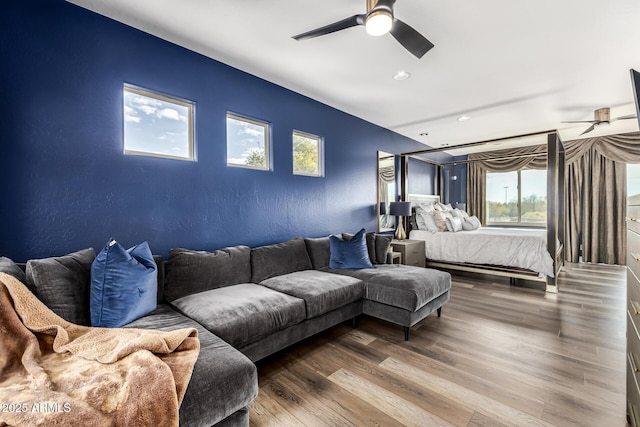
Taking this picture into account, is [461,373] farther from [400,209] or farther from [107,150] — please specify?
[107,150]

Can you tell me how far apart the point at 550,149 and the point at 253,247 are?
411 centimetres

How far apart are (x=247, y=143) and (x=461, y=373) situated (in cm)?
286

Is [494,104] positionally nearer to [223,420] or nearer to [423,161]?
[423,161]

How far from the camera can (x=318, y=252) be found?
3285mm

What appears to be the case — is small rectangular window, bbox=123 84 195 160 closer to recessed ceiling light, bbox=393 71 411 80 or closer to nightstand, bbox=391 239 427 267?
recessed ceiling light, bbox=393 71 411 80

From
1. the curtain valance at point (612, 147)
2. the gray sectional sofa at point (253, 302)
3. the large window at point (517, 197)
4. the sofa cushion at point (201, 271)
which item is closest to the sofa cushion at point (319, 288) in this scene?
the gray sectional sofa at point (253, 302)

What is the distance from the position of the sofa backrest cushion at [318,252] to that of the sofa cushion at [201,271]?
34.1 inches

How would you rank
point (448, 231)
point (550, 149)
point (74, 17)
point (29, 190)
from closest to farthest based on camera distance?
1. point (29, 190)
2. point (74, 17)
3. point (550, 149)
4. point (448, 231)

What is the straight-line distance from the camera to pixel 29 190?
1838 millimetres

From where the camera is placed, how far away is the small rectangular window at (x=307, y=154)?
11.8 ft

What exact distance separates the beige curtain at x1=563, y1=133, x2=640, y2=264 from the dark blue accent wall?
6.25 m

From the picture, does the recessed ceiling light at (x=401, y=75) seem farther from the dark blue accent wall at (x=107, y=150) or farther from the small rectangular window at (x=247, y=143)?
the small rectangular window at (x=247, y=143)

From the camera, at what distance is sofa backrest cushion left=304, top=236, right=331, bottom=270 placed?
10.6ft

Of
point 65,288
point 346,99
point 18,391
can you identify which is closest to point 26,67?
point 65,288
